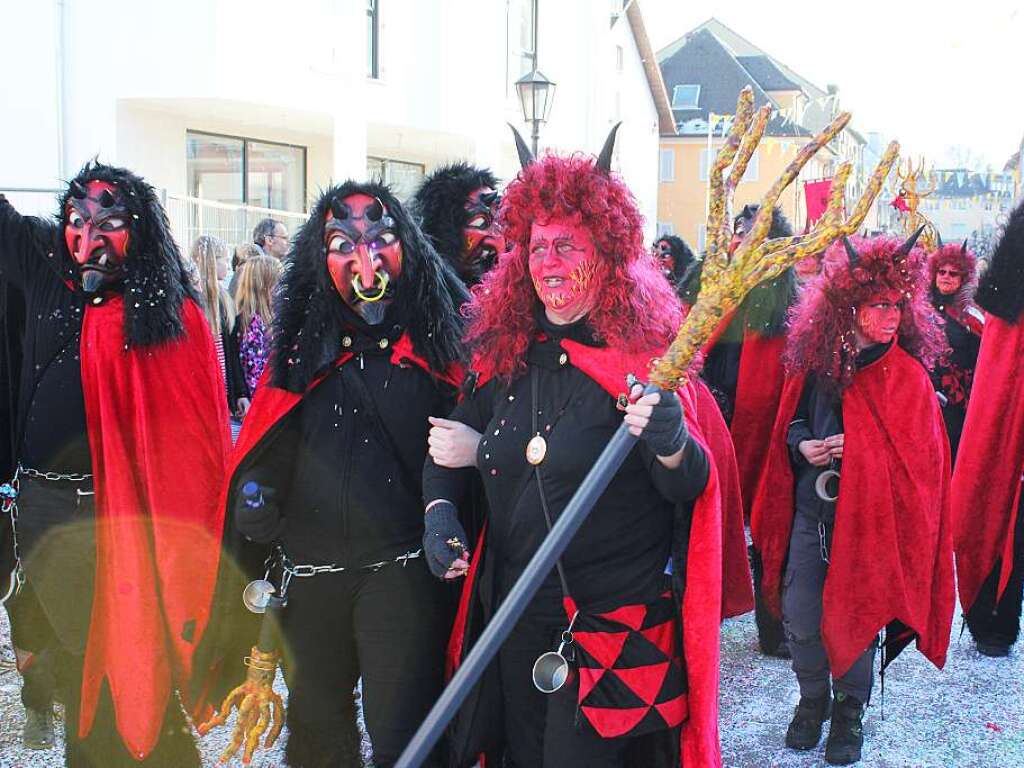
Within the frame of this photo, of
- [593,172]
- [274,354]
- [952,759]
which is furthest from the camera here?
[952,759]

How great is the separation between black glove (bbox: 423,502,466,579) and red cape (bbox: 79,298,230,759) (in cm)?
96

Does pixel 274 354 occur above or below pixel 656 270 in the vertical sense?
below

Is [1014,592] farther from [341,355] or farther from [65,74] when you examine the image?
[65,74]

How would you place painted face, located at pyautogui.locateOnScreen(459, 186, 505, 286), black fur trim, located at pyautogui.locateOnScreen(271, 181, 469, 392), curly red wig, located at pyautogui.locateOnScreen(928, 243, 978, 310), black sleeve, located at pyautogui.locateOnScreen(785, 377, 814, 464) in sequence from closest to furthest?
black fur trim, located at pyautogui.locateOnScreen(271, 181, 469, 392)
black sleeve, located at pyautogui.locateOnScreen(785, 377, 814, 464)
painted face, located at pyautogui.locateOnScreen(459, 186, 505, 286)
curly red wig, located at pyautogui.locateOnScreen(928, 243, 978, 310)

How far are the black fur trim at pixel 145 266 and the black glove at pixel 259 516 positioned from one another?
0.73m

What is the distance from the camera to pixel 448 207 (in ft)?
15.5

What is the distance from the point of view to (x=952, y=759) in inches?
170

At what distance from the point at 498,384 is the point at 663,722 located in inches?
38.8

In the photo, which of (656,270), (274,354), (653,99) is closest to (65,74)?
(274,354)

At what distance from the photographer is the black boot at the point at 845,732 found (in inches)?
167

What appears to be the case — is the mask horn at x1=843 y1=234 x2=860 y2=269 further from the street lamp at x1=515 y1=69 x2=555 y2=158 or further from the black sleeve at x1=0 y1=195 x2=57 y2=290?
the street lamp at x1=515 y1=69 x2=555 y2=158

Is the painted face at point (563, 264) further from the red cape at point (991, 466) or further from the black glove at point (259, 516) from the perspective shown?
the red cape at point (991, 466)

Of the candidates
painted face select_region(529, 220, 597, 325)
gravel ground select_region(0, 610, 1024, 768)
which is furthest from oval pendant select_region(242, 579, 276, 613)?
painted face select_region(529, 220, 597, 325)

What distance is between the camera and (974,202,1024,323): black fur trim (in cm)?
520
